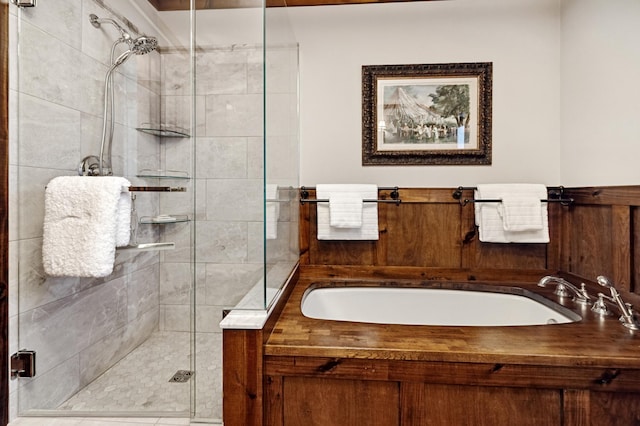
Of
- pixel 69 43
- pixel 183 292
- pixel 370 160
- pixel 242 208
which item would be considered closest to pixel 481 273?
pixel 370 160

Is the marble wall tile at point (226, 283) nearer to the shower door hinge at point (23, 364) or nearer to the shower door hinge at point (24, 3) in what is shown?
the shower door hinge at point (23, 364)

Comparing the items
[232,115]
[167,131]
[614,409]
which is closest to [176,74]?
[167,131]

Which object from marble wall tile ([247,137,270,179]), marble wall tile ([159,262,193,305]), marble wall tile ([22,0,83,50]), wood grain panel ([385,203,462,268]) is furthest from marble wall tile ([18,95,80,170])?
wood grain panel ([385,203,462,268])

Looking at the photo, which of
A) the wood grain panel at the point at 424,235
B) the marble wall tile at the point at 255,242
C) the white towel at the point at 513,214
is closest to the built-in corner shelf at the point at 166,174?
the marble wall tile at the point at 255,242

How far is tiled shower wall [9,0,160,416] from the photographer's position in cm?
143

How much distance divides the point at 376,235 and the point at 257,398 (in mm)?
1167

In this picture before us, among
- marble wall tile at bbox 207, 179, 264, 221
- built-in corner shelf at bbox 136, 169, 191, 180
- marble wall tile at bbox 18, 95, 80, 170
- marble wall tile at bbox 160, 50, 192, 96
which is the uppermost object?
marble wall tile at bbox 160, 50, 192, 96

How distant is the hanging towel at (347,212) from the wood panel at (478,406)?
1.03m

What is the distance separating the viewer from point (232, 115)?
1568 mm

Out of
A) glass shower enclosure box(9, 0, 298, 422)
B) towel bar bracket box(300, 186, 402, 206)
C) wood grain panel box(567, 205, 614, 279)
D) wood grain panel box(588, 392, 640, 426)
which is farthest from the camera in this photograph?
towel bar bracket box(300, 186, 402, 206)

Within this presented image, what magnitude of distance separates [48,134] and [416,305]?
1.98 m

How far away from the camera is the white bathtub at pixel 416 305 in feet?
6.45

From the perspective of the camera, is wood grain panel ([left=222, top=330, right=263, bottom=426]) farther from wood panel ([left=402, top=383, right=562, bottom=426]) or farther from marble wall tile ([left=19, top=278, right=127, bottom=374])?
marble wall tile ([left=19, top=278, right=127, bottom=374])

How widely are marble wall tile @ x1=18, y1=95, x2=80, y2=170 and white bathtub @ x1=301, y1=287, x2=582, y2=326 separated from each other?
1322 mm
